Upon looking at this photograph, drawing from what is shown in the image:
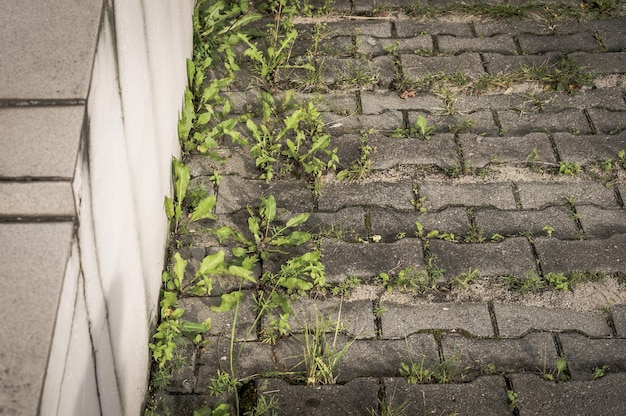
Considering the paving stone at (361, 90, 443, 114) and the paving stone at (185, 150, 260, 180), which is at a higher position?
the paving stone at (361, 90, 443, 114)

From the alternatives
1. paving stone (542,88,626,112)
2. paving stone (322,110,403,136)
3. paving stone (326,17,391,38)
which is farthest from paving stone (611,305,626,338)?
paving stone (326,17,391,38)

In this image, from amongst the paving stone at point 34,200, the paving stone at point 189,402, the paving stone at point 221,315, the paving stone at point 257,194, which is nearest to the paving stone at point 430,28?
the paving stone at point 257,194

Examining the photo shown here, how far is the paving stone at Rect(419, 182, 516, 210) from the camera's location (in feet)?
11.2

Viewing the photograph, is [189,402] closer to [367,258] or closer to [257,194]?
[367,258]

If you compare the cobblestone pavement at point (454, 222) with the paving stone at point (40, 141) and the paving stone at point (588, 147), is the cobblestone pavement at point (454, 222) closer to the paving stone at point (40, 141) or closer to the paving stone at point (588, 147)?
the paving stone at point (588, 147)

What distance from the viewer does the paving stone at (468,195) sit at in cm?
341

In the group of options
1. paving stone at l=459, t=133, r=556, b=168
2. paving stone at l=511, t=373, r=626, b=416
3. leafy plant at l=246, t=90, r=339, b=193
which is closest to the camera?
paving stone at l=511, t=373, r=626, b=416

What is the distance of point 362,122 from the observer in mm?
3789

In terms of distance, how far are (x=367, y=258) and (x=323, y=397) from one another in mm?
678

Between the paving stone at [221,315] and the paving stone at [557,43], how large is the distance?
2203 mm

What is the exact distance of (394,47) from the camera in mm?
4191

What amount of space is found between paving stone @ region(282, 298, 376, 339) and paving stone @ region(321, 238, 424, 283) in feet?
0.39

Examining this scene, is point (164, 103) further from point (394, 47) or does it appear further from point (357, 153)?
point (394, 47)

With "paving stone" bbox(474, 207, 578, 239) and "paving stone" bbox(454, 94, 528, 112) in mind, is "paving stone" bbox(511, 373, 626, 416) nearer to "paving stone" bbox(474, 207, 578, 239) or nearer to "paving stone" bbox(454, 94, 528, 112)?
"paving stone" bbox(474, 207, 578, 239)
